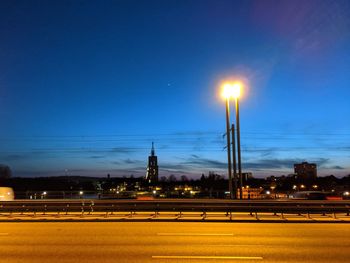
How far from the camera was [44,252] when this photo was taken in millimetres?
11406

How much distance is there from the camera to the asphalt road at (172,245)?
34.2 feet

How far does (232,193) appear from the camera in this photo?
31000 millimetres

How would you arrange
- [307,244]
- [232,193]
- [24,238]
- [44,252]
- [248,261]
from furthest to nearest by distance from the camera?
[232,193] → [24,238] → [307,244] → [44,252] → [248,261]

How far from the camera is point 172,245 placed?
40.9 ft

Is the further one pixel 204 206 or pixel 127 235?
pixel 204 206

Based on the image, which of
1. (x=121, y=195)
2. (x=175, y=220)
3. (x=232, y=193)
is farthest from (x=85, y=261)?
(x=121, y=195)

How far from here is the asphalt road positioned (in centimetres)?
1044

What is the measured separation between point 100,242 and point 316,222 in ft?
41.8

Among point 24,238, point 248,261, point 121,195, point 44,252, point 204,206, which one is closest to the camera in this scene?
point 248,261

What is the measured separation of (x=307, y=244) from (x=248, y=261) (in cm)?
387

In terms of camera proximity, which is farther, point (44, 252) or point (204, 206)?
point (204, 206)

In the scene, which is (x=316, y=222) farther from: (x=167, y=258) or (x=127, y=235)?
(x=167, y=258)

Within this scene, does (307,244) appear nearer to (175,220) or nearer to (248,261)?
(248,261)

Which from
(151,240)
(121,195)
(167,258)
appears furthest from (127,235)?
(121,195)
